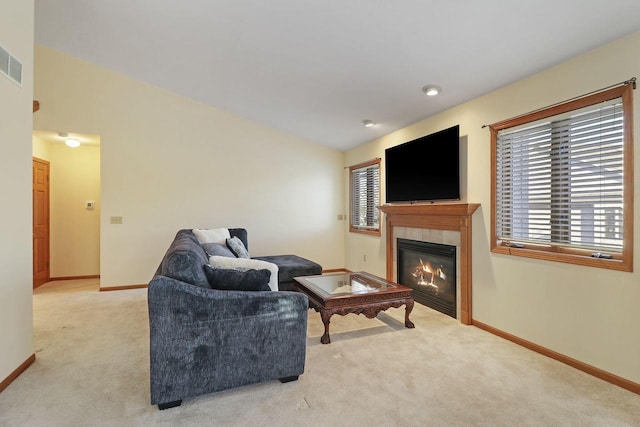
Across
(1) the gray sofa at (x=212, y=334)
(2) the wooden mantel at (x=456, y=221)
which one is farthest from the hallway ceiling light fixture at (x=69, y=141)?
(2) the wooden mantel at (x=456, y=221)

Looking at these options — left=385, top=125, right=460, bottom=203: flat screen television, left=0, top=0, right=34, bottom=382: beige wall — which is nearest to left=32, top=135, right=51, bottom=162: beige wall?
Result: left=0, top=0, right=34, bottom=382: beige wall

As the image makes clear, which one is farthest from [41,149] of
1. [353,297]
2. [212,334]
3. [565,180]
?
[565,180]

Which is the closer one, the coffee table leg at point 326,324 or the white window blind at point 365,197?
the coffee table leg at point 326,324

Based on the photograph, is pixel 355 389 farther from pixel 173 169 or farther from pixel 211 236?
pixel 173 169

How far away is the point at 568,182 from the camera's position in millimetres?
2553

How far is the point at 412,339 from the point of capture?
294cm

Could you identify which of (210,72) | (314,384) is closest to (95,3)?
(210,72)

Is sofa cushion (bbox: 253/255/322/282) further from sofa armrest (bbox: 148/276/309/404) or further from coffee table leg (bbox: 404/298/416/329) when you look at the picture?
sofa armrest (bbox: 148/276/309/404)

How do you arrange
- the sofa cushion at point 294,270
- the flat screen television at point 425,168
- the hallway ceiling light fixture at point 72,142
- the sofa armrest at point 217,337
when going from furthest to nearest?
the hallway ceiling light fixture at point 72,142 → the sofa cushion at point 294,270 → the flat screen television at point 425,168 → the sofa armrest at point 217,337

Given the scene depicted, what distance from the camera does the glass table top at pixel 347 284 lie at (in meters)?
3.16

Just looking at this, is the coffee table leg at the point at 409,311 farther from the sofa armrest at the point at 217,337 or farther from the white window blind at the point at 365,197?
the white window blind at the point at 365,197

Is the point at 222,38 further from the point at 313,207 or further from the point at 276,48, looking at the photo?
the point at 313,207

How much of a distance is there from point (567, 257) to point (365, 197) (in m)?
3.31

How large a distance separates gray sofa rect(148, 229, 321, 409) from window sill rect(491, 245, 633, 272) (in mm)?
2017
